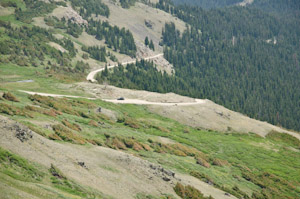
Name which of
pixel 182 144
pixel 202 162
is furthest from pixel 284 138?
pixel 202 162

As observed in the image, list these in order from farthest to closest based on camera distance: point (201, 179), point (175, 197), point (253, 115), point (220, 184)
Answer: point (253, 115) < point (220, 184) < point (201, 179) < point (175, 197)

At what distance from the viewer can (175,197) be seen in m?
40.4

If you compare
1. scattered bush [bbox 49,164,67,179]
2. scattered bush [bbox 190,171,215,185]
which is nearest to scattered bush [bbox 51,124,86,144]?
scattered bush [bbox 49,164,67,179]

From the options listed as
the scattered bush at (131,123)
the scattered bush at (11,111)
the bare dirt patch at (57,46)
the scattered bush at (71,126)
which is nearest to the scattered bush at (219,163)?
the scattered bush at (131,123)

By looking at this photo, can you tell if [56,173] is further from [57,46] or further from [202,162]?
[57,46]

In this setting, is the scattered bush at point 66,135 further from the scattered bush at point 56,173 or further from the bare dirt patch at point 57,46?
the bare dirt patch at point 57,46

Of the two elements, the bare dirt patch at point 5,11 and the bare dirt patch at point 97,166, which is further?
the bare dirt patch at point 5,11

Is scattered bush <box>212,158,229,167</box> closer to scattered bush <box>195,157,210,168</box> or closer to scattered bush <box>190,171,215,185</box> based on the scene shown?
scattered bush <box>195,157,210,168</box>

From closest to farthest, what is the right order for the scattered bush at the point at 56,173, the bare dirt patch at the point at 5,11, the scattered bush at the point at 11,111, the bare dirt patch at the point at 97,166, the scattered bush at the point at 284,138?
the scattered bush at the point at 56,173 < the bare dirt patch at the point at 97,166 < the scattered bush at the point at 11,111 < the scattered bush at the point at 284,138 < the bare dirt patch at the point at 5,11

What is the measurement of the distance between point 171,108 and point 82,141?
65.7m

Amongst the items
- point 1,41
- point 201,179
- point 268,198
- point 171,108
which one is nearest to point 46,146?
point 201,179

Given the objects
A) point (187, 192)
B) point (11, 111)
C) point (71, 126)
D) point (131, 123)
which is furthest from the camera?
point (131, 123)

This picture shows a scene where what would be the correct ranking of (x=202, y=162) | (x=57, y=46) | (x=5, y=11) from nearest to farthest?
(x=202, y=162) < (x=57, y=46) < (x=5, y=11)

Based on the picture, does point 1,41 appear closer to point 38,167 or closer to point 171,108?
point 171,108
